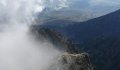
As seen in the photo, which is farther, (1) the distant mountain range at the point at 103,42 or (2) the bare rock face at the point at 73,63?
(1) the distant mountain range at the point at 103,42

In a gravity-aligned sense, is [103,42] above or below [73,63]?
below

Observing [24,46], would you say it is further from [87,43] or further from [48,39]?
[87,43]

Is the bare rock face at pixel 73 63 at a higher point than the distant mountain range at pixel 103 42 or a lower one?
higher

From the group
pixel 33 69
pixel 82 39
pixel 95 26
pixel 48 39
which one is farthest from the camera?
pixel 95 26

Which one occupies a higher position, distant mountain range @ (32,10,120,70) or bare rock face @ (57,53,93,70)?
bare rock face @ (57,53,93,70)

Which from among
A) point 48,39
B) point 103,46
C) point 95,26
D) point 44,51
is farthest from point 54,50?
point 95,26

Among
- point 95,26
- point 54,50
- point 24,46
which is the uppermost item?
point 54,50

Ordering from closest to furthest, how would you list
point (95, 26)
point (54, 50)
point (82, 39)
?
point (54, 50), point (82, 39), point (95, 26)

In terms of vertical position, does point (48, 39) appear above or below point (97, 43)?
above

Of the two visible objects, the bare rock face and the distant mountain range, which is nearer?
the bare rock face

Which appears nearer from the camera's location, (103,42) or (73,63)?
(73,63)

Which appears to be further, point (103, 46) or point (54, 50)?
point (103, 46)
